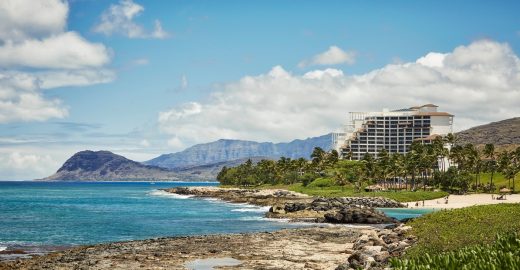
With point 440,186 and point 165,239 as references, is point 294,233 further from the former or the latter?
point 440,186

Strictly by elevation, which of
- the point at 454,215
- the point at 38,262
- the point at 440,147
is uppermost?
the point at 440,147

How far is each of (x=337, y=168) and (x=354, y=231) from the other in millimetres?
134176

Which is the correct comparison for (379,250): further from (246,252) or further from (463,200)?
(463,200)

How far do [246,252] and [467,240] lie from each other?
19.2m

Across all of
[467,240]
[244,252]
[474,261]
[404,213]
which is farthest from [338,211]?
[474,261]

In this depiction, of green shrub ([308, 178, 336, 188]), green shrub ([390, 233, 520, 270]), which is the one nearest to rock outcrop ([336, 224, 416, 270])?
green shrub ([390, 233, 520, 270])

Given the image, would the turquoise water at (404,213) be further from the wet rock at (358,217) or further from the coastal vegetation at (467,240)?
the coastal vegetation at (467,240)

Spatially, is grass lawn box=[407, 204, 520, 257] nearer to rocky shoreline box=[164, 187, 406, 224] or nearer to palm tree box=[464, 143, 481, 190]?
rocky shoreline box=[164, 187, 406, 224]

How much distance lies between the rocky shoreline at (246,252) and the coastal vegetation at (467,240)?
247 centimetres

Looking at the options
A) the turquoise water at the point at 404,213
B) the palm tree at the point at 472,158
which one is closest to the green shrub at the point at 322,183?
the palm tree at the point at 472,158

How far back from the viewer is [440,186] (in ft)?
509

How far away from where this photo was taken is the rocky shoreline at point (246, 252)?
3903 centimetres

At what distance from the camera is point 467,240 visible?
33.2 meters

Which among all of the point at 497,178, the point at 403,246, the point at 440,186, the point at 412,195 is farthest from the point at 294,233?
the point at 497,178
